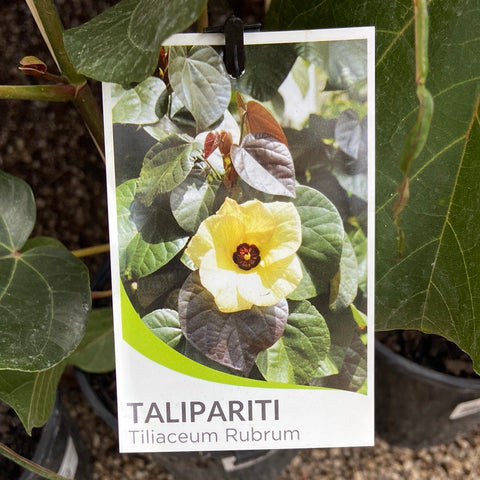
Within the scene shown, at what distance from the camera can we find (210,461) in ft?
2.45

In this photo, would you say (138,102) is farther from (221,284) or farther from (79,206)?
(79,206)

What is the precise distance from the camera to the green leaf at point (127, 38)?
1.04 ft

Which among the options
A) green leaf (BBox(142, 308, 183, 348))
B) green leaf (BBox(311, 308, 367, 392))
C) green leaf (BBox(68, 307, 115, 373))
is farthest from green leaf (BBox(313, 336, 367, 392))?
green leaf (BBox(68, 307, 115, 373))

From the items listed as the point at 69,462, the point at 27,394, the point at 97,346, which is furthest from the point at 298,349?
the point at 69,462

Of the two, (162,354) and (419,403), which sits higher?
(162,354)

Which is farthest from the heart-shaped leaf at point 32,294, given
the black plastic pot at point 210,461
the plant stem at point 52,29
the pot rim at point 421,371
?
the pot rim at point 421,371

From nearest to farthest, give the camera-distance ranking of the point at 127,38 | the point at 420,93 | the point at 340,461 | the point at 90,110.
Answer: the point at 420,93
the point at 127,38
the point at 90,110
the point at 340,461

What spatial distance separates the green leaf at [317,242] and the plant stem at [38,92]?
0.20 m

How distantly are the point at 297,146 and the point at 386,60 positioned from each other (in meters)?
0.09

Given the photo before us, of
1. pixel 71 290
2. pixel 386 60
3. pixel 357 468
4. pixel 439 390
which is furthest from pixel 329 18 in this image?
pixel 357 468

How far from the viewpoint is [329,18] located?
43cm

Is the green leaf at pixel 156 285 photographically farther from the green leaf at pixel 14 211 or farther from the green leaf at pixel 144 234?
the green leaf at pixel 14 211

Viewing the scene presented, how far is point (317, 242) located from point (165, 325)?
5.1 inches

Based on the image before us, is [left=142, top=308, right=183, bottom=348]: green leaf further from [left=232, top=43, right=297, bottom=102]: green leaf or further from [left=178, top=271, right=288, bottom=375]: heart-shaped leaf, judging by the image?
[left=232, top=43, right=297, bottom=102]: green leaf
